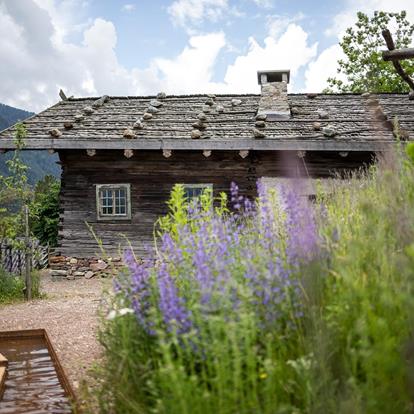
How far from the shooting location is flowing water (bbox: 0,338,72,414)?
4.50 meters

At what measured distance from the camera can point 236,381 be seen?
2.73 metres

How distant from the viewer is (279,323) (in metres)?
3.37

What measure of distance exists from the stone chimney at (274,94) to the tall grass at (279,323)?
9688 mm

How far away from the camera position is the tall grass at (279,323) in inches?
109

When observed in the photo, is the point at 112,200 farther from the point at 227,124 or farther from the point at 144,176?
the point at 227,124

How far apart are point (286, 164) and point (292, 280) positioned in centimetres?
963

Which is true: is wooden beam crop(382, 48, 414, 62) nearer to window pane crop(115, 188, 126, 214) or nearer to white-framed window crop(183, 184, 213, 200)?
white-framed window crop(183, 184, 213, 200)

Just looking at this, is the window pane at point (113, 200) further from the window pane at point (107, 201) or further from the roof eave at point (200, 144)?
the roof eave at point (200, 144)

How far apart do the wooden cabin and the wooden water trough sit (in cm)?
544

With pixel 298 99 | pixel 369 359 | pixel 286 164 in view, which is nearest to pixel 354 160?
pixel 286 164

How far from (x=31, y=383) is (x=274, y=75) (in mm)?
12587

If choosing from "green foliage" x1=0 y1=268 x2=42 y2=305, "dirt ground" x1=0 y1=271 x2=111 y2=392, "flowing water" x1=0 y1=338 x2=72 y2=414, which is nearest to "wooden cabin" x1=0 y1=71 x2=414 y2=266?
"dirt ground" x1=0 y1=271 x2=111 y2=392

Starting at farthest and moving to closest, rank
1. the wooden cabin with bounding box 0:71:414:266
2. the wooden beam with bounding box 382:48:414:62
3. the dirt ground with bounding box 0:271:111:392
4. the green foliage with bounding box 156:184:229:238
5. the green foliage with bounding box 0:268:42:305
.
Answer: the wooden cabin with bounding box 0:71:414:266, the green foliage with bounding box 0:268:42:305, the dirt ground with bounding box 0:271:111:392, the wooden beam with bounding box 382:48:414:62, the green foliage with bounding box 156:184:229:238

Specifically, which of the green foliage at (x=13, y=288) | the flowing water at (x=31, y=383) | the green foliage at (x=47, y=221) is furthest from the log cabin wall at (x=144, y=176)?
→ the green foliage at (x=47, y=221)
